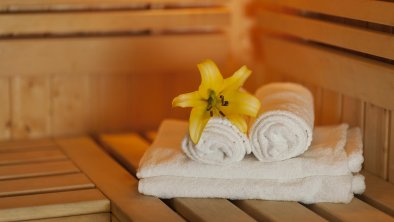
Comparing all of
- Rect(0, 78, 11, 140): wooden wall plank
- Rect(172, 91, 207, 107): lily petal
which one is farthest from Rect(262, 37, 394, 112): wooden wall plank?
Rect(0, 78, 11, 140): wooden wall plank

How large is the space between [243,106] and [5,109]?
884mm

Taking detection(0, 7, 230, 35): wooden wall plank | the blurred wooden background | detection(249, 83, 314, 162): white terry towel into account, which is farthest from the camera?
detection(0, 7, 230, 35): wooden wall plank

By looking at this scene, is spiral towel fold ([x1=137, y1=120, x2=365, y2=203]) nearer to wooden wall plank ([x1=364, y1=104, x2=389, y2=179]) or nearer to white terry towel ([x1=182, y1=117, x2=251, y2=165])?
white terry towel ([x1=182, y1=117, x2=251, y2=165])

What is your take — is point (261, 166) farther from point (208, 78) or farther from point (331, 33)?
point (331, 33)

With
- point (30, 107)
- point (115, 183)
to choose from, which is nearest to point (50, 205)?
point (115, 183)

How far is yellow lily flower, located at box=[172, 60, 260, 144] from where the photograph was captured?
178cm

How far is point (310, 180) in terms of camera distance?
176 cm

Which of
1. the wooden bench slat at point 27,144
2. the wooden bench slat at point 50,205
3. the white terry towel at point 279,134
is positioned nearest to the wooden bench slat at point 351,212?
the white terry towel at point 279,134

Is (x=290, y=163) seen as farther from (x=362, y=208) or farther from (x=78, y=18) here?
(x=78, y=18)

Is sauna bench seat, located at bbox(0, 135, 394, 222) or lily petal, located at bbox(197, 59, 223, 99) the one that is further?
lily petal, located at bbox(197, 59, 223, 99)

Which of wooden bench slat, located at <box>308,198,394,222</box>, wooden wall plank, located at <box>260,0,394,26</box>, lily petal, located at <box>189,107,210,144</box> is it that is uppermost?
wooden wall plank, located at <box>260,0,394,26</box>

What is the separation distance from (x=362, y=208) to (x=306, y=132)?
197 mm

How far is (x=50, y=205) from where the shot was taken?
178 cm

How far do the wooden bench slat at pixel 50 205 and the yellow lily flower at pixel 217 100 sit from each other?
0.90ft
